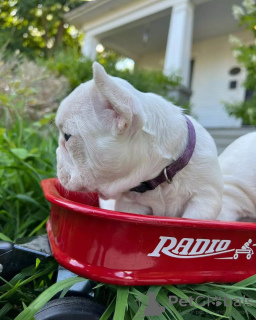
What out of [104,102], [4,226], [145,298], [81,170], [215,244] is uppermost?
[104,102]

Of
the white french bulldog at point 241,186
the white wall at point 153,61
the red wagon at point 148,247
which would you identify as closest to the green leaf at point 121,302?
the red wagon at point 148,247

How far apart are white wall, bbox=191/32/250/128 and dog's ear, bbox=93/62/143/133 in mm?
6892

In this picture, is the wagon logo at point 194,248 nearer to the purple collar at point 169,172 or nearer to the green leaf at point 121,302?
the green leaf at point 121,302

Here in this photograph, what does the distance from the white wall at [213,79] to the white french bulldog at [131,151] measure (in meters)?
6.70

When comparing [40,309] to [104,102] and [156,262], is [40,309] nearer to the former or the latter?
[156,262]

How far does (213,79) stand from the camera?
7.97m

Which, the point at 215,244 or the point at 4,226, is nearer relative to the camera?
the point at 215,244

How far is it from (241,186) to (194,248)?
1.71ft

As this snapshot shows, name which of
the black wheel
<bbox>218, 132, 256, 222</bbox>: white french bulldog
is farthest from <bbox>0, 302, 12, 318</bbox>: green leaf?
<bbox>218, 132, 256, 222</bbox>: white french bulldog

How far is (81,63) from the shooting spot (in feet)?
14.9

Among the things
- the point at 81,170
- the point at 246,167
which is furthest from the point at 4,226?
the point at 246,167

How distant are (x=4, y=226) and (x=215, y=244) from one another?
1122mm

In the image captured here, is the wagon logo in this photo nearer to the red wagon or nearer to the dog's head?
the red wagon

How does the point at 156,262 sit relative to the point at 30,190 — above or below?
above
